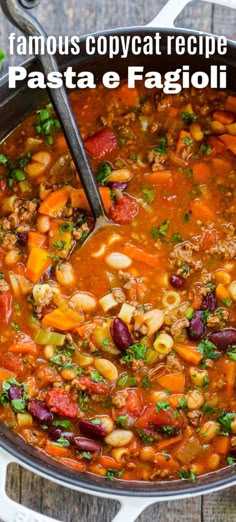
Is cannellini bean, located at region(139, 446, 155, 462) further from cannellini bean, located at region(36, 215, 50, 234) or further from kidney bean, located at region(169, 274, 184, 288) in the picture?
cannellini bean, located at region(36, 215, 50, 234)

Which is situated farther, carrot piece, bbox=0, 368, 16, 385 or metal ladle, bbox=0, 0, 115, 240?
carrot piece, bbox=0, 368, 16, 385

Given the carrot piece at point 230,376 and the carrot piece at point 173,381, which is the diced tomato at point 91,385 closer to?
the carrot piece at point 173,381

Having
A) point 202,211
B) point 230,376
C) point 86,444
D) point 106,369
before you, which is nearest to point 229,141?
point 202,211

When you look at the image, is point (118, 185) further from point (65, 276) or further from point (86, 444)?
point (86, 444)

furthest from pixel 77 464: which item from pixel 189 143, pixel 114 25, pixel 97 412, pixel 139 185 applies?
pixel 114 25

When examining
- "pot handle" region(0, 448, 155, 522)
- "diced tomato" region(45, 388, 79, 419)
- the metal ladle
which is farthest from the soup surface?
"pot handle" region(0, 448, 155, 522)

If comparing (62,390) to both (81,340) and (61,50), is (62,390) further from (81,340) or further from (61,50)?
(61,50)
